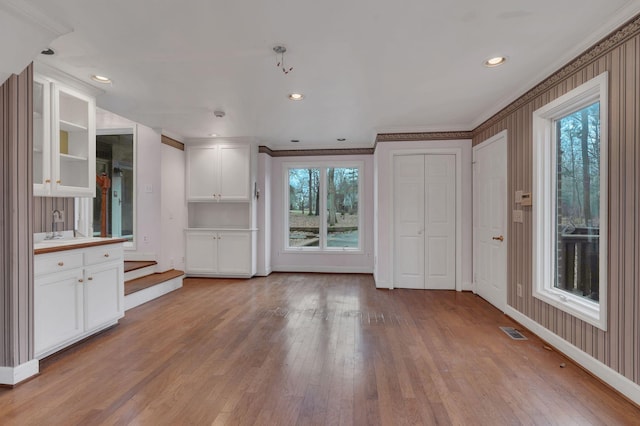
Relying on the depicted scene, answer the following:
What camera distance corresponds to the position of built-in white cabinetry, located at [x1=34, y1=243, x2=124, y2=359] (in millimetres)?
2453

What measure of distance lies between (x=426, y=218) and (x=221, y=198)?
11.4 feet

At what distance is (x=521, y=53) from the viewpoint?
2600mm

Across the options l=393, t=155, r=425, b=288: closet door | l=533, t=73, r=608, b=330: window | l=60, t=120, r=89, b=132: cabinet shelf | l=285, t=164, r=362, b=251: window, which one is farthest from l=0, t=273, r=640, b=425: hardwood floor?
l=285, t=164, r=362, b=251: window

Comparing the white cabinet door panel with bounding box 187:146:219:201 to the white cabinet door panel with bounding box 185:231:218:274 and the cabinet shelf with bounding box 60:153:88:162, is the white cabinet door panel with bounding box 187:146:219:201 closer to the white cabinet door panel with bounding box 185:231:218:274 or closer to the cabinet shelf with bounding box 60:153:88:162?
the white cabinet door panel with bounding box 185:231:218:274

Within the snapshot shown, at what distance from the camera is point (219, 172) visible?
18.7 feet

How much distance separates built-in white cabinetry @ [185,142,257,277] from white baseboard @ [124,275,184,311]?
Result: 0.73 meters

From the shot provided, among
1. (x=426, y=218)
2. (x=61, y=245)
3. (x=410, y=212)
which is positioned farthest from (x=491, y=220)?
(x=61, y=245)

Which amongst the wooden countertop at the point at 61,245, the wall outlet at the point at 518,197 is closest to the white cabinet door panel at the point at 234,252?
the wooden countertop at the point at 61,245

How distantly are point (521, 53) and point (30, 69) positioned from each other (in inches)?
148

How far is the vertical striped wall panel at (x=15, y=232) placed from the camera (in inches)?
86.7

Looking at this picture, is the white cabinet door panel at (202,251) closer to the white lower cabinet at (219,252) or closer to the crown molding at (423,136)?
the white lower cabinet at (219,252)

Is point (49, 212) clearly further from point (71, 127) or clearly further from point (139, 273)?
point (139, 273)

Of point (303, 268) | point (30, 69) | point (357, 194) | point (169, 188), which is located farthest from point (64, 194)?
point (357, 194)

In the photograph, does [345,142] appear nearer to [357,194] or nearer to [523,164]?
[357,194]
